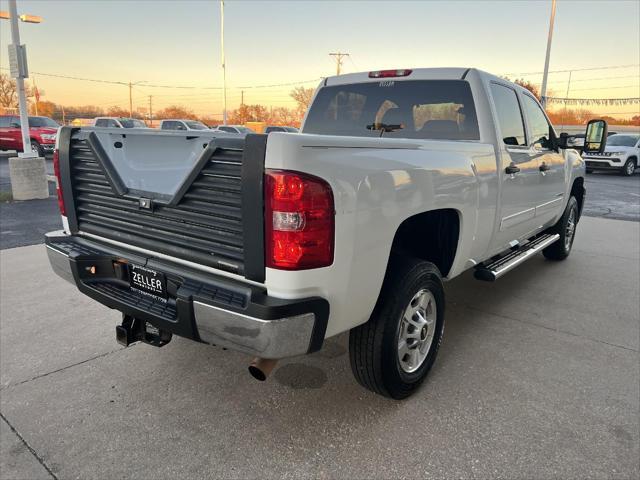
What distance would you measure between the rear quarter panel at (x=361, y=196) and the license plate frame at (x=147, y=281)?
25.3 inches

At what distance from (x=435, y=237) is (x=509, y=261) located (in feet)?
3.76

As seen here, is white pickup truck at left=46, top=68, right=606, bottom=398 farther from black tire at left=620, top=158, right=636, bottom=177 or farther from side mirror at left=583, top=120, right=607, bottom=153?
black tire at left=620, top=158, right=636, bottom=177

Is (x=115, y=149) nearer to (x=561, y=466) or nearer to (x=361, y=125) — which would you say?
(x=361, y=125)

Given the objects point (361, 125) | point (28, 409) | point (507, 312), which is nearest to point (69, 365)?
point (28, 409)

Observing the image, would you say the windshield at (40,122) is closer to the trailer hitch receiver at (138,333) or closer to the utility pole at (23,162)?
the utility pole at (23,162)

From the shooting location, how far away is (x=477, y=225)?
10.6 ft

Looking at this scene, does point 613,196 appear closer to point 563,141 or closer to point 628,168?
point 628,168

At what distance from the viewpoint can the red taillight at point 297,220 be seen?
1893 millimetres

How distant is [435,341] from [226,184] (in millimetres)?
1730

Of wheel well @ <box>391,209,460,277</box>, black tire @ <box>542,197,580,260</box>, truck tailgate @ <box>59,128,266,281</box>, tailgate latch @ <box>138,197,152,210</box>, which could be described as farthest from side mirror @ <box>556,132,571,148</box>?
tailgate latch @ <box>138,197,152,210</box>

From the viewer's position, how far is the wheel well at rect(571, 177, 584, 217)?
6.10 metres

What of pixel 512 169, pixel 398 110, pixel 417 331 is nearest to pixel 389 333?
pixel 417 331

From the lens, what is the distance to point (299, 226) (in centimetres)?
192

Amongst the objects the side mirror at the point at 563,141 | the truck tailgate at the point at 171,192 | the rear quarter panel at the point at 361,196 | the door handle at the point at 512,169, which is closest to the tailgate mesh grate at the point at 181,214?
the truck tailgate at the point at 171,192
